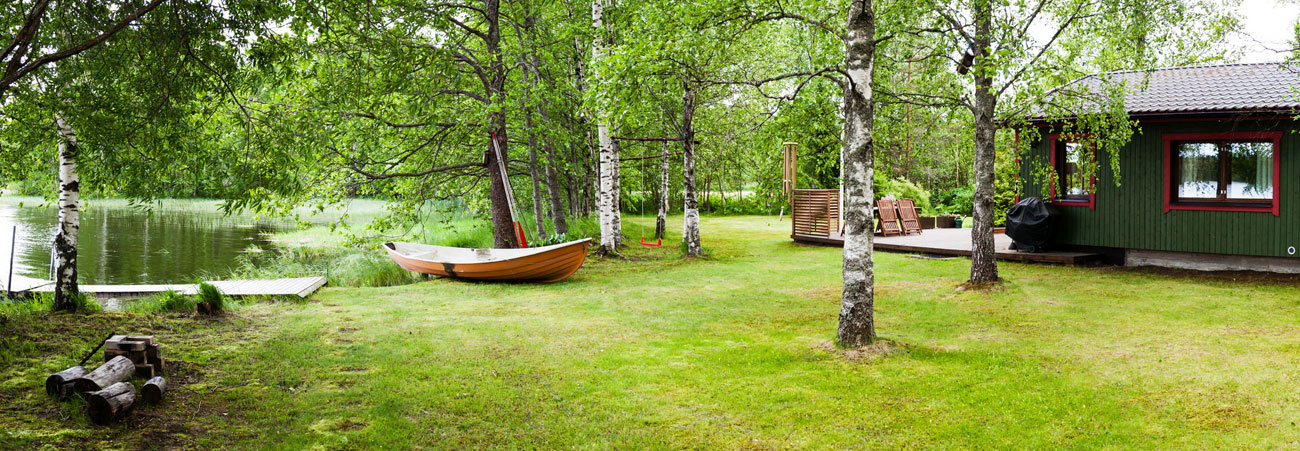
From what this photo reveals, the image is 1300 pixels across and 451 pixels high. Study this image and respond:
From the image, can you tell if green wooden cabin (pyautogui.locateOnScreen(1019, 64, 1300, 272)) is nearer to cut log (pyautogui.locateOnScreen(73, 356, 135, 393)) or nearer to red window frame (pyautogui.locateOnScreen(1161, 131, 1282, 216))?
red window frame (pyautogui.locateOnScreen(1161, 131, 1282, 216))

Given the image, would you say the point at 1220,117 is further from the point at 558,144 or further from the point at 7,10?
the point at 7,10

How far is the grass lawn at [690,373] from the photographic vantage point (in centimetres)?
473

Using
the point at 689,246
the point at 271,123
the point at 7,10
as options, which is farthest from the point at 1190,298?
the point at 7,10

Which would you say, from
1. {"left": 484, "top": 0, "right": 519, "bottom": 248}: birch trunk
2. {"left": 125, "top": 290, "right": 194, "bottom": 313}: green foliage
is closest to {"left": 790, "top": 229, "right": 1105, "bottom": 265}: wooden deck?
{"left": 484, "top": 0, "right": 519, "bottom": 248}: birch trunk

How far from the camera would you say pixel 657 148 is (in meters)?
26.3

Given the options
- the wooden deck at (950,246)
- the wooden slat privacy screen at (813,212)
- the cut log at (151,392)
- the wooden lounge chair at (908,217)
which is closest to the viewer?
the cut log at (151,392)

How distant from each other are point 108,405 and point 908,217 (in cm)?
1744

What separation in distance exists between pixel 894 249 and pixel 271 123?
41.8ft

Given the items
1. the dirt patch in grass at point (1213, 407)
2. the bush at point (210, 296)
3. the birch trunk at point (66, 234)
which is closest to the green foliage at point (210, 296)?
the bush at point (210, 296)

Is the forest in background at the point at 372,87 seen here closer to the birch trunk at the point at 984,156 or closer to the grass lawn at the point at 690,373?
the birch trunk at the point at 984,156

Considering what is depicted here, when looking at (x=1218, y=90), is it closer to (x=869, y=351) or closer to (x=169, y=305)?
(x=869, y=351)

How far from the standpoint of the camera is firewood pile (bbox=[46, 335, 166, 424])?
452 cm

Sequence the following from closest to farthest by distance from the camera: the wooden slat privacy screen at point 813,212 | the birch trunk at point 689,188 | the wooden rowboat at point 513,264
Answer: the wooden rowboat at point 513,264 → the birch trunk at point 689,188 → the wooden slat privacy screen at point 813,212

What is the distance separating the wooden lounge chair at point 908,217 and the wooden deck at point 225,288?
13.5 meters
